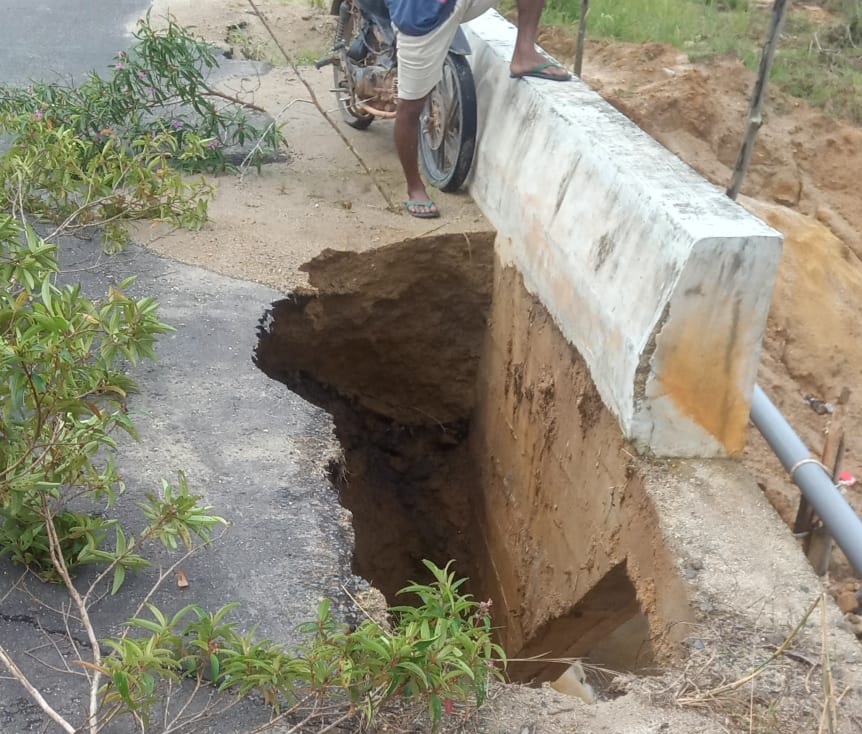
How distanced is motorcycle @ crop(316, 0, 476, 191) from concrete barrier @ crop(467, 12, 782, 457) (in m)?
0.71

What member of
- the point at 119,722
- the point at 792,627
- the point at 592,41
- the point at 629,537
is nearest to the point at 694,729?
the point at 792,627

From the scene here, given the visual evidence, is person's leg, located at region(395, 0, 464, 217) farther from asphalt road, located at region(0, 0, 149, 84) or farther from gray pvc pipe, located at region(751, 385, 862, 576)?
asphalt road, located at region(0, 0, 149, 84)

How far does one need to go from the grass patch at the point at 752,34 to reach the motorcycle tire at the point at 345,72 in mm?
1967

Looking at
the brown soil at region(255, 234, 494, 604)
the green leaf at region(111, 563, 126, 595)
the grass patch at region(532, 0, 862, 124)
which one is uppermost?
the grass patch at region(532, 0, 862, 124)

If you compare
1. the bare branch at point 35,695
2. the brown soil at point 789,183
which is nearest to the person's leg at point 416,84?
the brown soil at point 789,183

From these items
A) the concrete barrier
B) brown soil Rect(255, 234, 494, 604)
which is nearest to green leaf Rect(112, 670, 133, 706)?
the concrete barrier

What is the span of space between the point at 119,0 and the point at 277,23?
1.58m

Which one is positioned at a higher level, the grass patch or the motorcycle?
the grass patch

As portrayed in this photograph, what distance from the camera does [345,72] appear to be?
5.94 metres

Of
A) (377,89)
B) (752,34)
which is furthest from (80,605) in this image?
(752,34)

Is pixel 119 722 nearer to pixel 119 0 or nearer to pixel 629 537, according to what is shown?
pixel 629 537

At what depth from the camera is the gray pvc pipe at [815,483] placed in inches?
113

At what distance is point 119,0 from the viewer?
8438 millimetres

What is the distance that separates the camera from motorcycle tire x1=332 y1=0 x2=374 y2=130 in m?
Result: 5.90
